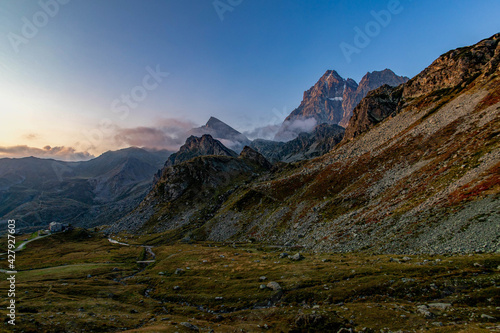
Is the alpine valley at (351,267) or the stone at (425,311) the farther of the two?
the alpine valley at (351,267)

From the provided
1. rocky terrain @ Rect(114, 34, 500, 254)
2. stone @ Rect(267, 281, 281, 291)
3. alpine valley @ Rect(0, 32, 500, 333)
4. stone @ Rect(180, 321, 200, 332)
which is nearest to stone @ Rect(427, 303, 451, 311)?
alpine valley @ Rect(0, 32, 500, 333)

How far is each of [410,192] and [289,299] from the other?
158ft

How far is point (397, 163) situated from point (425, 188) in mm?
27517

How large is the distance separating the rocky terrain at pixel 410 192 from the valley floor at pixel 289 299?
8.70 m

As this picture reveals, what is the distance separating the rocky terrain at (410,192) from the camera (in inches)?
1708

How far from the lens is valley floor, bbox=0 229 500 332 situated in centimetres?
2402

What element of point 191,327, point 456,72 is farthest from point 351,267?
point 456,72

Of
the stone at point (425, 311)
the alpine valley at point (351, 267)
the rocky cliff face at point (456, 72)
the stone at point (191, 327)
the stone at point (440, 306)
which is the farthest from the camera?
the rocky cliff face at point (456, 72)

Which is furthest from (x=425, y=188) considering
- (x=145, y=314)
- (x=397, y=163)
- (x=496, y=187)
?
(x=145, y=314)

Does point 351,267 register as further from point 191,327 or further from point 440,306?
point 191,327

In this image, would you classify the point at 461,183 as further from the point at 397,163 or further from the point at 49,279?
the point at 49,279

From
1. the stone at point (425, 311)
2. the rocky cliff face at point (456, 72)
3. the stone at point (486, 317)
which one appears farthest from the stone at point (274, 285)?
the rocky cliff face at point (456, 72)

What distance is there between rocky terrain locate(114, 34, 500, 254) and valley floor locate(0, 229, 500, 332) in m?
8.70

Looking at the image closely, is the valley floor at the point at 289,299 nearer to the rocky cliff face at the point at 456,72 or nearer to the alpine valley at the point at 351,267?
the alpine valley at the point at 351,267
